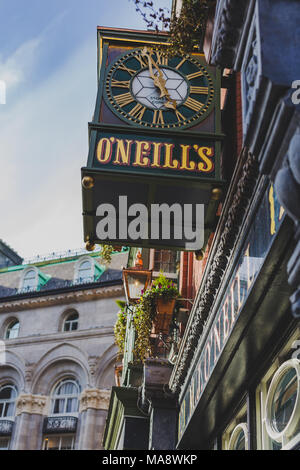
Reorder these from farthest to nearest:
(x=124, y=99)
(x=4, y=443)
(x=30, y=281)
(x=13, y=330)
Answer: (x=30, y=281) → (x=13, y=330) → (x=4, y=443) → (x=124, y=99)

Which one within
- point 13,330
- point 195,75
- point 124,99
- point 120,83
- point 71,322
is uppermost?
point 71,322

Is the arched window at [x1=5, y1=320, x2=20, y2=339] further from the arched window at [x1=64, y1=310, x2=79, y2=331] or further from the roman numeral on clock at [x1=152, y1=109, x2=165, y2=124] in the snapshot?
the roman numeral on clock at [x1=152, y1=109, x2=165, y2=124]

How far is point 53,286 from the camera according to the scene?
43094mm

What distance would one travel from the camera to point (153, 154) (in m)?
7.21

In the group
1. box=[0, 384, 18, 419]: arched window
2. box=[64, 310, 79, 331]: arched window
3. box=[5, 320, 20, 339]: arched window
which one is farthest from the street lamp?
box=[5, 320, 20, 339]: arched window

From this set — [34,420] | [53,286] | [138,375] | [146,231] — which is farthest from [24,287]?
[146,231]

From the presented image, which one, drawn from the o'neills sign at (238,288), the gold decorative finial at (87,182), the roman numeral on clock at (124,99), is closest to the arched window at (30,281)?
the roman numeral on clock at (124,99)

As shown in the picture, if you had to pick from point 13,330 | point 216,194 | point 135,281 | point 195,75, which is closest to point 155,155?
point 216,194

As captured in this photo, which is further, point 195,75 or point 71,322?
point 71,322

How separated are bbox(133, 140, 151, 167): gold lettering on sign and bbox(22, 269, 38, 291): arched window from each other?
37468 mm

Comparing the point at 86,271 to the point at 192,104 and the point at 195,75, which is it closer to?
the point at 195,75

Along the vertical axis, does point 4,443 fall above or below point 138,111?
above

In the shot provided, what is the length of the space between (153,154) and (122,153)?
1.33 feet

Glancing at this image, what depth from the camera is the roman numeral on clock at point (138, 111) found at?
7.65 m
